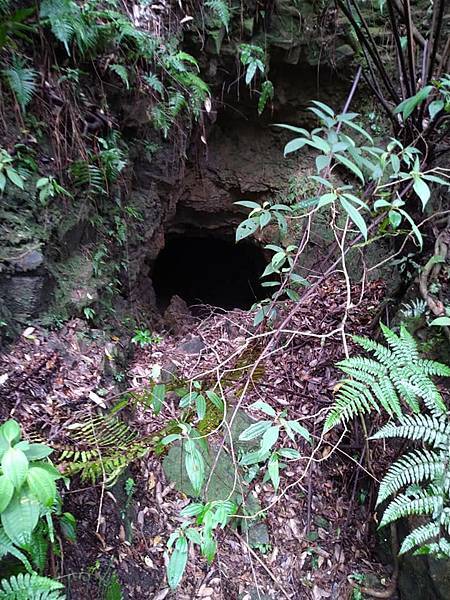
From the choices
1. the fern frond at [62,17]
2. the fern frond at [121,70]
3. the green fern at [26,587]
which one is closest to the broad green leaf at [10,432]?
the green fern at [26,587]

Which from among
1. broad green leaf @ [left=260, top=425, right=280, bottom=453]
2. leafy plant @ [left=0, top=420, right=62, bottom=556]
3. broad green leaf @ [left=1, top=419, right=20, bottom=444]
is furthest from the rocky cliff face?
broad green leaf @ [left=260, top=425, right=280, bottom=453]

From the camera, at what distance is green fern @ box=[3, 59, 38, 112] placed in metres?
2.33

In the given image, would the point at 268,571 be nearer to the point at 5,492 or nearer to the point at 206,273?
the point at 5,492

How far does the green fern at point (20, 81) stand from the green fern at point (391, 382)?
2.24m

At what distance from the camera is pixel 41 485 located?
Answer: 1327 mm

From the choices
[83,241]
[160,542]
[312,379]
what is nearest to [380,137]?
[312,379]

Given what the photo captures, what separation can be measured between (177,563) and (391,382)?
1.14 metres

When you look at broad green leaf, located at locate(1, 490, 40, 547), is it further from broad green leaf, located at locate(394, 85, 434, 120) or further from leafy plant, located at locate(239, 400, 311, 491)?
broad green leaf, located at locate(394, 85, 434, 120)

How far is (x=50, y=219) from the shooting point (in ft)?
8.45

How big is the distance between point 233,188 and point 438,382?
3.72m

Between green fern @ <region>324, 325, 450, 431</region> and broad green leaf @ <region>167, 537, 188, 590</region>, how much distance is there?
706mm

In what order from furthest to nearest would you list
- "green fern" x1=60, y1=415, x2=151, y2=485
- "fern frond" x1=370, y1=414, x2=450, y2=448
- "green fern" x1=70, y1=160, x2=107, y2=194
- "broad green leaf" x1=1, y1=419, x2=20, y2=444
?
"green fern" x1=70, y1=160, x2=107, y2=194
"green fern" x1=60, y1=415, x2=151, y2=485
"fern frond" x1=370, y1=414, x2=450, y2=448
"broad green leaf" x1=1, y1=419, x2=20, y2=444

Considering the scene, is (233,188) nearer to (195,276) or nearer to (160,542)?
(195,276)

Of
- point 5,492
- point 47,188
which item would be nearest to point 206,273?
point 47,188
